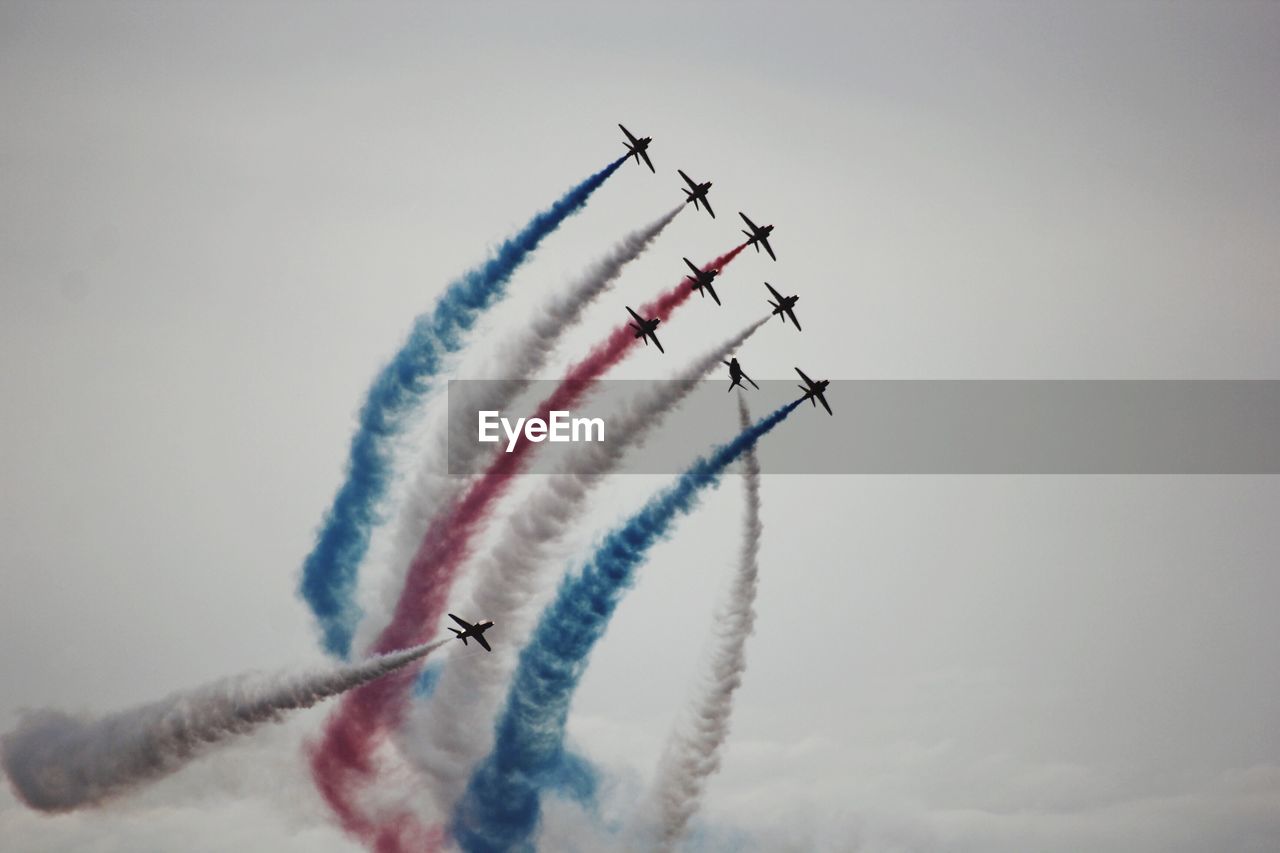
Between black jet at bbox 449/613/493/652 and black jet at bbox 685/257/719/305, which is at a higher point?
black jet at bbox 685/257/719/305

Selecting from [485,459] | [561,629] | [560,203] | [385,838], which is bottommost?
[385,838]

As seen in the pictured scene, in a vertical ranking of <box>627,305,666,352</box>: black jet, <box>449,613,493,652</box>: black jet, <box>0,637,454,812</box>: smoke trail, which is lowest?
<box>0,637,454,812</box>: smoke trail

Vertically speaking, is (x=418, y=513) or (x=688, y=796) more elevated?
(x=418, y=513)

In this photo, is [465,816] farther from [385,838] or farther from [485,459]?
[485,459]

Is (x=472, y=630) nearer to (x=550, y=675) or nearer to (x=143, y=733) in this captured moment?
(x=550, y=675)

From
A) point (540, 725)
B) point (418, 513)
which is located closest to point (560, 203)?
point (418, 513)

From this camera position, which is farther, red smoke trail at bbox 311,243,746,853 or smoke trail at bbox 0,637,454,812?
red smoke trail at bbox 311,243,746,853
